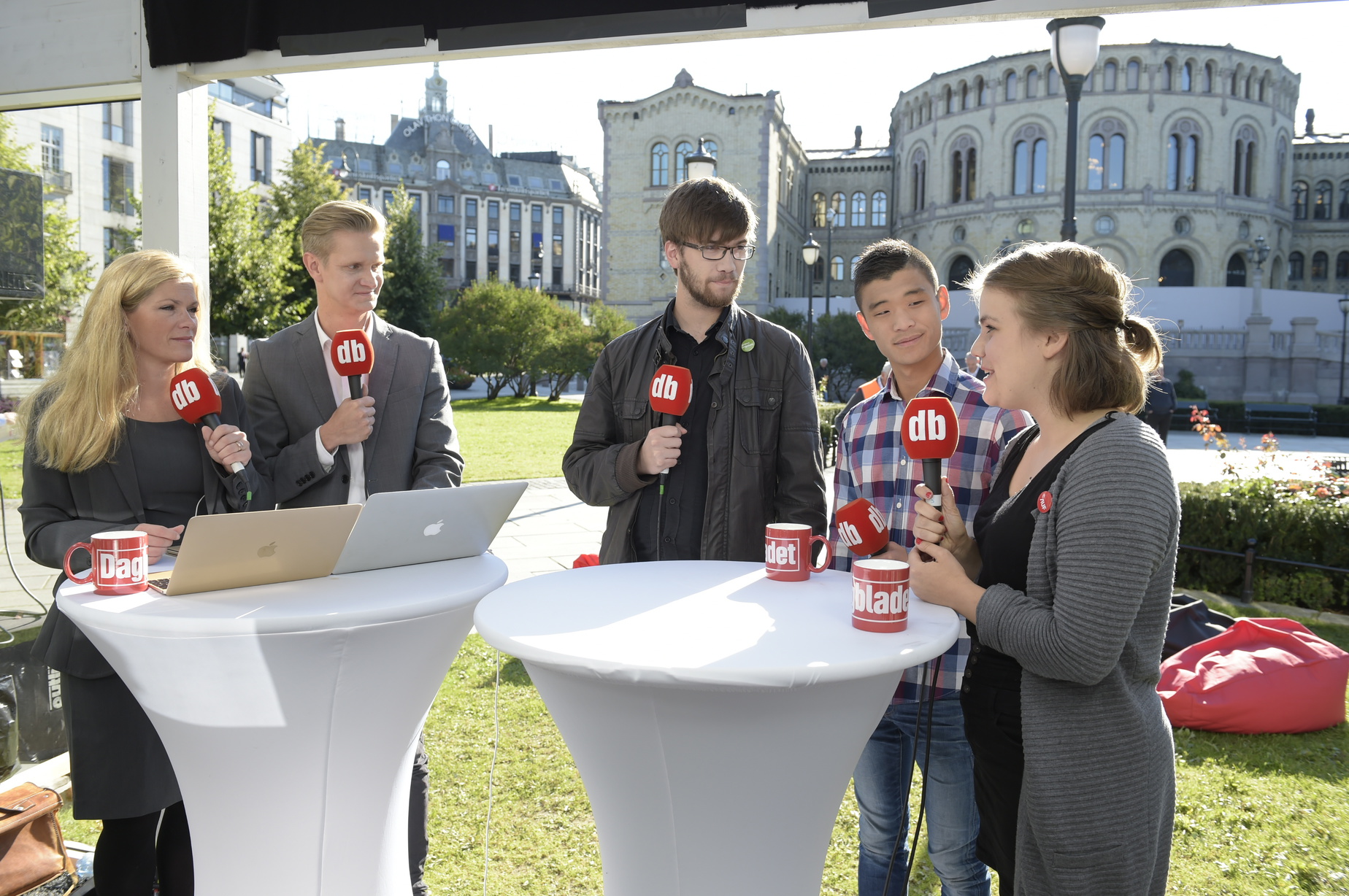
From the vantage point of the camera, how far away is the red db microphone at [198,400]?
239 centimetres

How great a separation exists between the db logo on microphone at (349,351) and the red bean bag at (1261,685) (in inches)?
153

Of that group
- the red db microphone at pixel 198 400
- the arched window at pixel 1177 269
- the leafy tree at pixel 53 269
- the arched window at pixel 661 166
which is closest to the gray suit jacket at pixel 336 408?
the red db microphone at pixel 198 400

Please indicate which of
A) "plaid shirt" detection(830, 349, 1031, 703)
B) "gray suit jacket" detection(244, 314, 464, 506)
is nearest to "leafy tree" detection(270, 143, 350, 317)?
"gray suit jacket" detection(244, 314, 464, 506)

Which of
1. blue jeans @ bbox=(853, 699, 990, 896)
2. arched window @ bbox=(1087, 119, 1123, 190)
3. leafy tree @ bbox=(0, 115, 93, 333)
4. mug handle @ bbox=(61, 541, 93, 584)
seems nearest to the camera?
mug handle @ bbox=(61, 541, 93, 584)

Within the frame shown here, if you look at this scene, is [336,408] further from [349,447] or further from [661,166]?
[661,166]

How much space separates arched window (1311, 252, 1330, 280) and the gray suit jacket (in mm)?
59586

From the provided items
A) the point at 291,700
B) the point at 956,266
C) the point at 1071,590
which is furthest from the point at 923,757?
the point at 956,266

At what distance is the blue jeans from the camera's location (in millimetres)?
2240

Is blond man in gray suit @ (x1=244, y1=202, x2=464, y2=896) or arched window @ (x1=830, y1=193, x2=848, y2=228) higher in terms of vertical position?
arched window @ (x1=830, y1=193, x2=848, y2=228)

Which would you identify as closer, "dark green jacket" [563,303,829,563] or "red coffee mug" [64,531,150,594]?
"red coffee mug" [64,531,150,594]

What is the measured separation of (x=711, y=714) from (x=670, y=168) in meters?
47.5

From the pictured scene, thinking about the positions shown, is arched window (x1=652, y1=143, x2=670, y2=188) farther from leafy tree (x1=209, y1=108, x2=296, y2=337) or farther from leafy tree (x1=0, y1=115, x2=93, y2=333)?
leafy tree (x1=0, y1=115, x2=93, y2=333)

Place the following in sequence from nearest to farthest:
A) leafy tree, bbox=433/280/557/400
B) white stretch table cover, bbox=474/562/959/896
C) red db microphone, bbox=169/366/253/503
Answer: white stretch table cover, bbox=474/562/959/896 → red db microphone, bbox=169/366/253/503 → leafy tree, bbox=433/280/557/400

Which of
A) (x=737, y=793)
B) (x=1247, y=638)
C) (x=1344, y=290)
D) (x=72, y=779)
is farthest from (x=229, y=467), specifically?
(x=1344, y=290)
